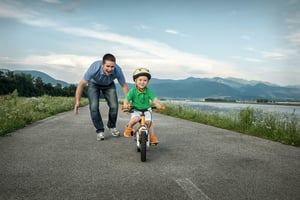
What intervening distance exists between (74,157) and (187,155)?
83.7 inches

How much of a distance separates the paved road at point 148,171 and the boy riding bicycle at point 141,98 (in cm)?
61

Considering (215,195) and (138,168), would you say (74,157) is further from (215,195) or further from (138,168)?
(215,195)

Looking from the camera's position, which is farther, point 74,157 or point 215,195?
point 74,157

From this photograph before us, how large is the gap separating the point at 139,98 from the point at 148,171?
190 centimetres

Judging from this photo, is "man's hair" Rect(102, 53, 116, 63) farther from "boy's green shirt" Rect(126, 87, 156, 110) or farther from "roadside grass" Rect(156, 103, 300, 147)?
"roadside grass" Rect(156, 103, 300, 147)

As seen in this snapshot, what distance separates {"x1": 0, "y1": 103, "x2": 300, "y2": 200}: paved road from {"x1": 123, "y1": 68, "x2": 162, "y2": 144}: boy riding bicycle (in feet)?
2.01

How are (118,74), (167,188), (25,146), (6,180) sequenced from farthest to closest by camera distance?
(118,74), (25,146), (6,180), (167,188)

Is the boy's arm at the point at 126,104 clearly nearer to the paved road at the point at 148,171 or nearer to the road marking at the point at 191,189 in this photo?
the paved road at the point at 148,171

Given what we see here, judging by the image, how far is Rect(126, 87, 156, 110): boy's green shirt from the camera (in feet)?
19.3

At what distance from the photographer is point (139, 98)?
592 cm

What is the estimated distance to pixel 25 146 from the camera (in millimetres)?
6312

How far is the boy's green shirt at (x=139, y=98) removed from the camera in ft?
19.3

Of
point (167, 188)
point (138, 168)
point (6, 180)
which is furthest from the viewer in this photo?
point (138, 168)

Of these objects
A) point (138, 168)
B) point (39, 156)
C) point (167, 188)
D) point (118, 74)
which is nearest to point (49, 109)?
point (118, 74)
